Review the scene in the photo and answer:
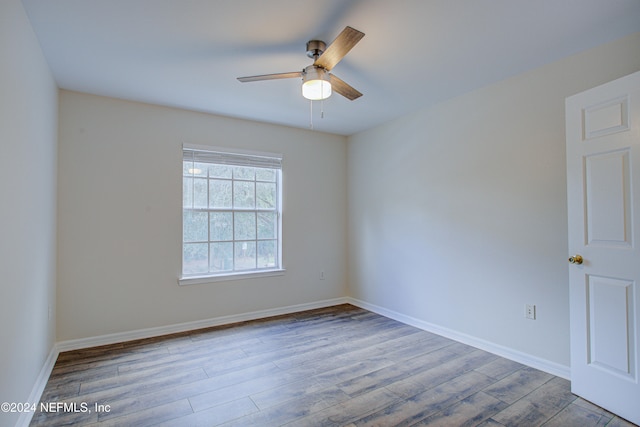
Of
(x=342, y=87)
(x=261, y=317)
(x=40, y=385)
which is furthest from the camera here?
(x=261, y=317)

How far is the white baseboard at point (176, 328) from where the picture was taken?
3102 millimetres

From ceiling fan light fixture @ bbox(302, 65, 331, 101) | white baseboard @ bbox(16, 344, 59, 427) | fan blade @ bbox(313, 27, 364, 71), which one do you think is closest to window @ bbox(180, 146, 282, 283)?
white baseboard @ bbox(16, 344, 59, 427)

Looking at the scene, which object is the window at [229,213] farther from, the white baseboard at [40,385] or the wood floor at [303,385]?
the white baseboard at [40,385]

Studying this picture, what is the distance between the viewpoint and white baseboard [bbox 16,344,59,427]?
190 cm

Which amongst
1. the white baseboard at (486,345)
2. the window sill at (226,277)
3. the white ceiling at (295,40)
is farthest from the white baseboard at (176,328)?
the white ceiling at (295,40)

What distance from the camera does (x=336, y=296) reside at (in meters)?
4.73

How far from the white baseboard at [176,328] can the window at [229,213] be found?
51cm

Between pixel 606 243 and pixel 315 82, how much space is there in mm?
2161

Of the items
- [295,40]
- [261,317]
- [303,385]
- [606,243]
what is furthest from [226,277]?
[606,243]

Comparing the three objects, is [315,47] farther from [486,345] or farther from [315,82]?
[486,345]

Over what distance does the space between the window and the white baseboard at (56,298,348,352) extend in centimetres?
51

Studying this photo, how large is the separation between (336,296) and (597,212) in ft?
10.7

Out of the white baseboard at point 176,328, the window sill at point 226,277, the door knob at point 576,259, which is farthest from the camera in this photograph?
the window sill at point 226,277

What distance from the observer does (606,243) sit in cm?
208
